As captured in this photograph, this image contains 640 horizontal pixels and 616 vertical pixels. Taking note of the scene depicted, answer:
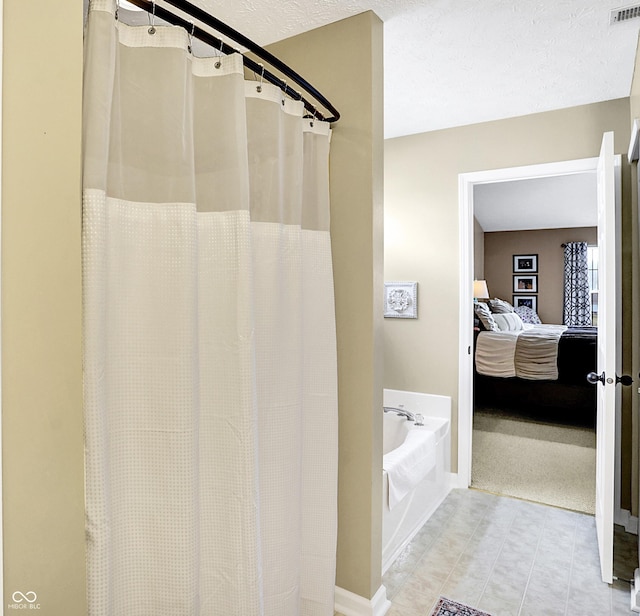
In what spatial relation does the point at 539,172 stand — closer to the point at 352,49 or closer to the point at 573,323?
the point at 352,49

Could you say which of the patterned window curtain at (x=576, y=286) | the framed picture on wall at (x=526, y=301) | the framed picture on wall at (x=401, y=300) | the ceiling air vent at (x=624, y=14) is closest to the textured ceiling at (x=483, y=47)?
the ceiling air vent at (x=624, y=14)

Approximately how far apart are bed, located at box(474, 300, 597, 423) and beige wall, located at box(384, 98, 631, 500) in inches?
85.5

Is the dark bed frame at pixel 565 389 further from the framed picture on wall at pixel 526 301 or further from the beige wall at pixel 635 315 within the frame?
the framed picture on wall at pixel 526 301

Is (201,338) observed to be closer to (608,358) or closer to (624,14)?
(608,358)

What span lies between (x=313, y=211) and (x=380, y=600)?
167cm

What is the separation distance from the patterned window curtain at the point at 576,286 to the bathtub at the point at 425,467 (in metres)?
6.00

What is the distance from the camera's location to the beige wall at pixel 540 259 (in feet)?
26.6

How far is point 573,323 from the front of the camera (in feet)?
26.0

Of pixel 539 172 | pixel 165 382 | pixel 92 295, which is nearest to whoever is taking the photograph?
pixel 92 295

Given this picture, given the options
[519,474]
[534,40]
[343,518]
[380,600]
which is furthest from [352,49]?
[519,474]

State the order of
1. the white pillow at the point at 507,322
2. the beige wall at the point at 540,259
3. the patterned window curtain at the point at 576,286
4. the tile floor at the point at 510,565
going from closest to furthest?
the tile floor at the point at 510,565, the white pillow at the point at 507,322, the patterned window curtain at the point at 576,286, the beige wall at the point at 540,259

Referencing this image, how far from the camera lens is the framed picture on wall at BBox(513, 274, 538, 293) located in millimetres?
8320

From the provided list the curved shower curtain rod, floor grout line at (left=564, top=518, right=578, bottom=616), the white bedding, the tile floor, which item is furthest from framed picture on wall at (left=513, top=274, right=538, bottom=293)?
the curved shower curtain rod

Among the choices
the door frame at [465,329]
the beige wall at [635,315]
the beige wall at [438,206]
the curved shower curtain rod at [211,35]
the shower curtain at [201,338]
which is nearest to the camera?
the shower curtain at [201,338]
